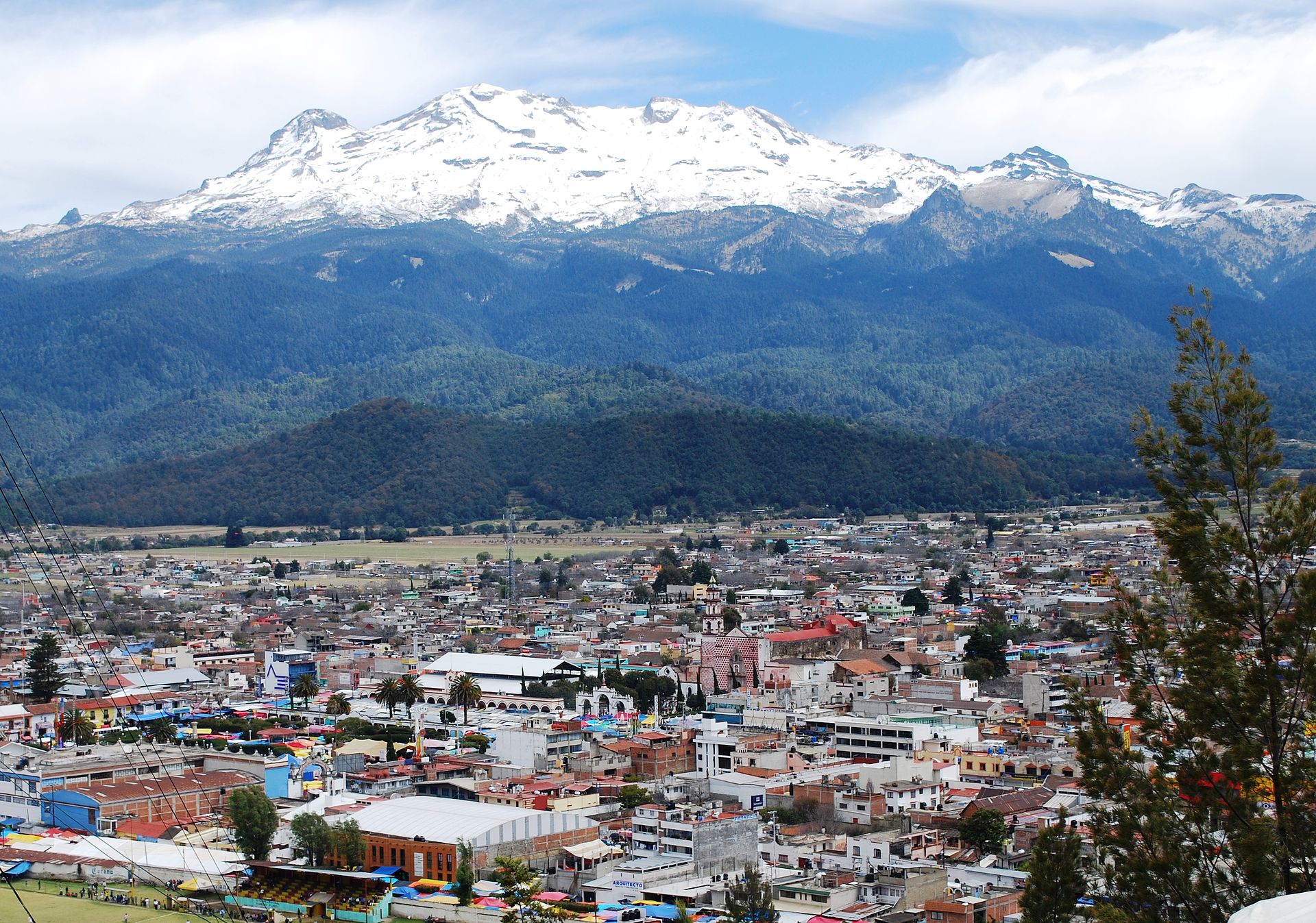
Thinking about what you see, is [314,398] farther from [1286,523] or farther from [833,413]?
[1286,523]

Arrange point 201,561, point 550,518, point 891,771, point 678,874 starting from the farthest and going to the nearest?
point 550,518 < point 201,561 < point 891,771 < point 678,874

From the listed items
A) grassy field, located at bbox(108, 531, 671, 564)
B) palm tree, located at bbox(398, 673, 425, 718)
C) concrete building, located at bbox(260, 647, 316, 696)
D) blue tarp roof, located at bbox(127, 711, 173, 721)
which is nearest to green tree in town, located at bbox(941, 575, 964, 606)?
concrete building, located at bbox(260, 647, 316, 696)

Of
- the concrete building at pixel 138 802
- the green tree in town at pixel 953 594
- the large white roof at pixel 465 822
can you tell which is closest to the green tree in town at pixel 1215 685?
the large white roof at pixel 465 822

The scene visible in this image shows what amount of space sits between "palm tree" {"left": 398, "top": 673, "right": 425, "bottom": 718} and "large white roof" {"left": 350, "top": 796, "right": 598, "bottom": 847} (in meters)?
10.9

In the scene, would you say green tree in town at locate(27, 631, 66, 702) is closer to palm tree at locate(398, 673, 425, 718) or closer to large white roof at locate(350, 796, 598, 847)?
palm tree at locate(398, 673, 425, 718)

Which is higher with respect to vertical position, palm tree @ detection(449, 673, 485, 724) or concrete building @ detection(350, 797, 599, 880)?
palm tree @ detection(449, 673, 485, 724)

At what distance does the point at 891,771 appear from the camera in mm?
28625

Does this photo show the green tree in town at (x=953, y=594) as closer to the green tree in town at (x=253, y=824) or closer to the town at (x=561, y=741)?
the town at (x=561, y=741)

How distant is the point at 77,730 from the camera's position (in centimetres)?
3419

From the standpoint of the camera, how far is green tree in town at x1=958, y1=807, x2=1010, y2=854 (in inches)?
943

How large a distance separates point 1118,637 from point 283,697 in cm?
3432

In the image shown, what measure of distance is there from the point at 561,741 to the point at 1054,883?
20535 mm

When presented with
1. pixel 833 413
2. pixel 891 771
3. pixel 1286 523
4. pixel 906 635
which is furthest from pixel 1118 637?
pixel 833 413

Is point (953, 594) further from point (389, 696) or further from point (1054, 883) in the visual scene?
point (1054, 883)
